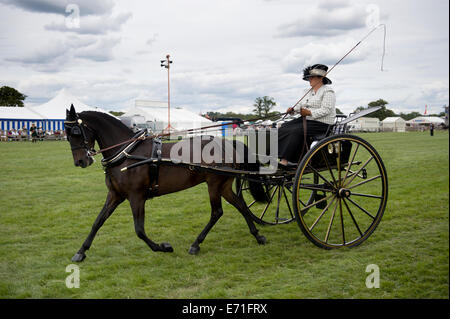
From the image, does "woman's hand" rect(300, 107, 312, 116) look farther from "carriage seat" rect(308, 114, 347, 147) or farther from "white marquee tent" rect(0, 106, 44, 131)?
"white marquee tent" rect(0, 106, 44, 131)

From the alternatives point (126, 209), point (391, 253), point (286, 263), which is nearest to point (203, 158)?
point (286, 263)

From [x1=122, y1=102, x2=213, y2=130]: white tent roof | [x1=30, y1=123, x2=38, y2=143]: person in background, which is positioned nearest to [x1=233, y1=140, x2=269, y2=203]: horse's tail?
[x1=122, y1=102, x2=213, y2=130]: white tent roof

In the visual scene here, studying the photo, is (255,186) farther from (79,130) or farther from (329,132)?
(79,130)

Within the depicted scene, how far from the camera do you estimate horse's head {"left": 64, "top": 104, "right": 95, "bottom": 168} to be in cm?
508

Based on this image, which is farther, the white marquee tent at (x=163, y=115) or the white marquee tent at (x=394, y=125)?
the white marquee tent at (x=394, y=125)

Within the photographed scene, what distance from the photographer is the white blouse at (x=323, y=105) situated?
573cm

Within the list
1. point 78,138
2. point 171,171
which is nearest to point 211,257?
point 171,171

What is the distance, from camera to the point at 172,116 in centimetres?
4022

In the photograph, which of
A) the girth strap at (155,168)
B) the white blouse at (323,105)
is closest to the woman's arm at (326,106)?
the white blouse at (323,105)

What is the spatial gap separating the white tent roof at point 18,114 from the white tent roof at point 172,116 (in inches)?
341

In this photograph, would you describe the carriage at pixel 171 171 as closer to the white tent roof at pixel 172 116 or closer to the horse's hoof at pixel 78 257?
the horse's hoof at pixel 78 257

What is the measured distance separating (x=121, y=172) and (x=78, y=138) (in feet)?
2.45

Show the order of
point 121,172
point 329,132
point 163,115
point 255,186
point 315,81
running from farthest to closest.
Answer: point 163,115, point 255,186, point 315,81, point 329,132, point 121,172
